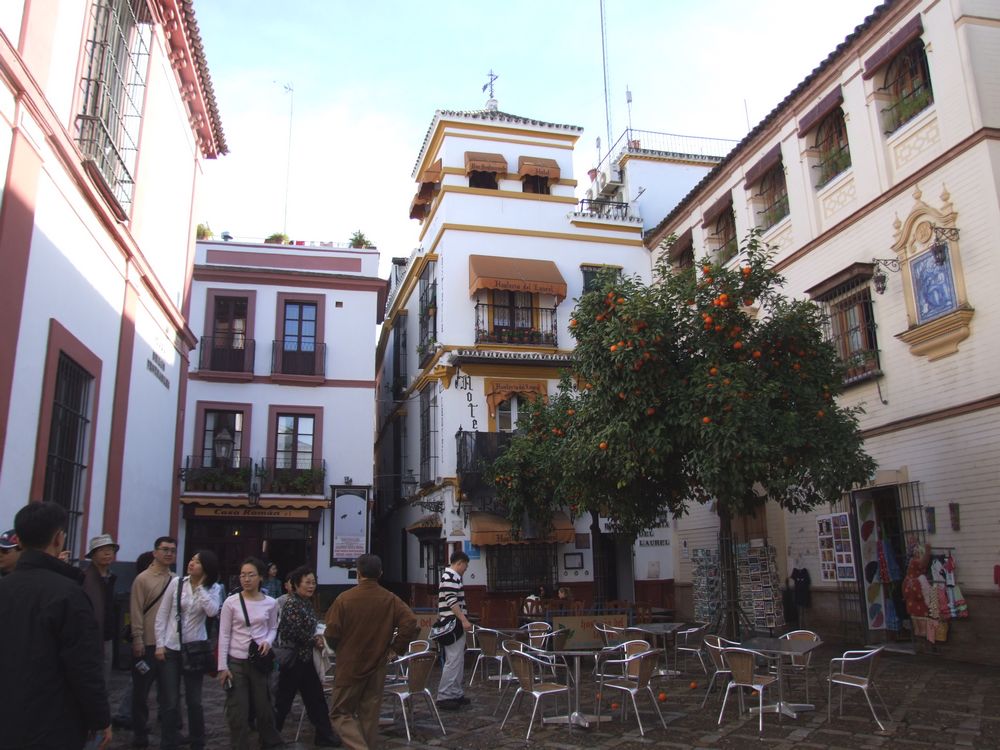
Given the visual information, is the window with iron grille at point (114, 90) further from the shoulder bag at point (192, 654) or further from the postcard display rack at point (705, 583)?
the postcard display rack at point (705, 583)

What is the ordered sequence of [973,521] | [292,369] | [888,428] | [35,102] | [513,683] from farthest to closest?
1. [292,369]
2. [888,428]
3. [973,521]
4. [513,683]
5. [35,102]

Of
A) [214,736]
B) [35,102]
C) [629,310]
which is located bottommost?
[214,736]

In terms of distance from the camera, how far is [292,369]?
22297mm

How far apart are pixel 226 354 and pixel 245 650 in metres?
16.2

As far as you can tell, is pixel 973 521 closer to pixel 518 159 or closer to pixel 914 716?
pixel 914 716

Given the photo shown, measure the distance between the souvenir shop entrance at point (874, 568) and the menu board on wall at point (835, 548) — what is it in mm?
18

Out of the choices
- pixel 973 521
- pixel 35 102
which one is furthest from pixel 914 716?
pixel 35 102

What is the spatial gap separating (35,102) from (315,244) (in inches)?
618

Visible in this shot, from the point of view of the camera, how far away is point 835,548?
14.6 meters

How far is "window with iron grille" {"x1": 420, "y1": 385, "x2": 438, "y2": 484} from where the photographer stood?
69.6 feet

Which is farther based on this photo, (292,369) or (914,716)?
(292,369)

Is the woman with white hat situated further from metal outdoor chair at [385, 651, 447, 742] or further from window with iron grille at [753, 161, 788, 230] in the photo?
window with iron grille at [753, 161, 788, 230]

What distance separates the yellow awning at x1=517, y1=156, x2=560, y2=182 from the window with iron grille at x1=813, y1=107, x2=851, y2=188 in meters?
8.89

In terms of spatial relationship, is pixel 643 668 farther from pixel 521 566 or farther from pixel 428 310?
pixel 428 310
